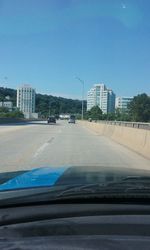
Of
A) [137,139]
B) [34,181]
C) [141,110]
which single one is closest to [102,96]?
[141,110]

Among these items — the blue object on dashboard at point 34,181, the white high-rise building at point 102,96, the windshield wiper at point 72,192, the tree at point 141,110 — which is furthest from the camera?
the white high-rise building at point 102,96

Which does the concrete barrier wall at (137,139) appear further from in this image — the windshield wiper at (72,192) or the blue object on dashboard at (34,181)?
the windshield wiper at (72,192)

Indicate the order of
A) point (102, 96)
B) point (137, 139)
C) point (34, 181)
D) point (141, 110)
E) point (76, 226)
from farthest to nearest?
point (102, 96) → point (141, 110) → point (137, 139) → point (34, 181) → point (76, 226)

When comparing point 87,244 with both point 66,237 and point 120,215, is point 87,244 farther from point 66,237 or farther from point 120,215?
point 120,215

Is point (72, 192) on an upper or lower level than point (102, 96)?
lower

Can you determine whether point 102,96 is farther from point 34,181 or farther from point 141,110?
point 34,181

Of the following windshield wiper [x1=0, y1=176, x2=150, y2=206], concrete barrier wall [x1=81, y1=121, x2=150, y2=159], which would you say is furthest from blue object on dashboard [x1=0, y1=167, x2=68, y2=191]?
concrete barrier wall [x1=81, y1=121, x2=150, y2=159]

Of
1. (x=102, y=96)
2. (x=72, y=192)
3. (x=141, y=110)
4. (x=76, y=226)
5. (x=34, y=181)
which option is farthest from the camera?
(x=102, y=96)

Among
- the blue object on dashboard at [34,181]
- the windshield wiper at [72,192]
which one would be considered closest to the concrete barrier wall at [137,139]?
the blue object on dashboard at [34,181]

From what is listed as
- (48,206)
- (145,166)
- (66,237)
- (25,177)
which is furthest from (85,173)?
(145,166)

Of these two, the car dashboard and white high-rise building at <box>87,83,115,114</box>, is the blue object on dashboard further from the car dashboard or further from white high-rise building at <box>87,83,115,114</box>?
white high-rise building at <box>87,83,115,114</box>

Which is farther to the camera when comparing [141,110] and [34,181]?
[141,110]

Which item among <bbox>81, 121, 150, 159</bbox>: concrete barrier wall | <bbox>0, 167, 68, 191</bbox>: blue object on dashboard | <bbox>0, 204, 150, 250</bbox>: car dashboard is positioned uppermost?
<bbox>0, 167, 68, 191</bbox>: blue object on dashboard

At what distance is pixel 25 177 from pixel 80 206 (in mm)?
961
